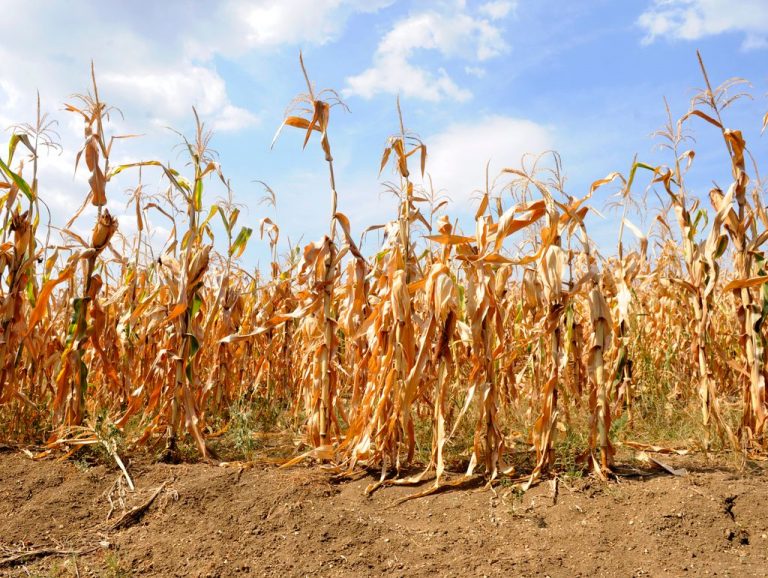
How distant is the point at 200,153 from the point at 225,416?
2.41 meters

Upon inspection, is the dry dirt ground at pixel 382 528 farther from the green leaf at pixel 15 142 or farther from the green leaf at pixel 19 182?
the green leaf at pixel 15 142

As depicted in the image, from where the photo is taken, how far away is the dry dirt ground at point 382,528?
228cm

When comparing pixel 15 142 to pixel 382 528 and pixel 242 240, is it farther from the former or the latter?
pixel 382 528

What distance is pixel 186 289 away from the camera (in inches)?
131

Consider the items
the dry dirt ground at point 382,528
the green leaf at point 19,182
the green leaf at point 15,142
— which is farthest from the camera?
the green leaf at point 15,142

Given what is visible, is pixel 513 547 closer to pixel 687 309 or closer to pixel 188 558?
pixel 188 558

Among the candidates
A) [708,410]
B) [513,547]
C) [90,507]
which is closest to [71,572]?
[90,507]

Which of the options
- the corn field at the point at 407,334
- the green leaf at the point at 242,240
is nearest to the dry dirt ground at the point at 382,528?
the corn field at the point at 407,334

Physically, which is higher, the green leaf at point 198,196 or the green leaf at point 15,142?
the green leaf at point 15,142

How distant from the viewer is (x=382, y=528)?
2.51m

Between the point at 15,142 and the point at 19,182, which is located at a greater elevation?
the point at 15,142

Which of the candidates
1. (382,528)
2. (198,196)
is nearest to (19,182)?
(198,196)

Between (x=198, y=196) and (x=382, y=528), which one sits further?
(x=198, y=196)

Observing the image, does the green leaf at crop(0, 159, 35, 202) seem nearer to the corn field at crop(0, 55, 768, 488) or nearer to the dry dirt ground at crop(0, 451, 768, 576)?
the corn field at crop(0, 55, 768, 488)
